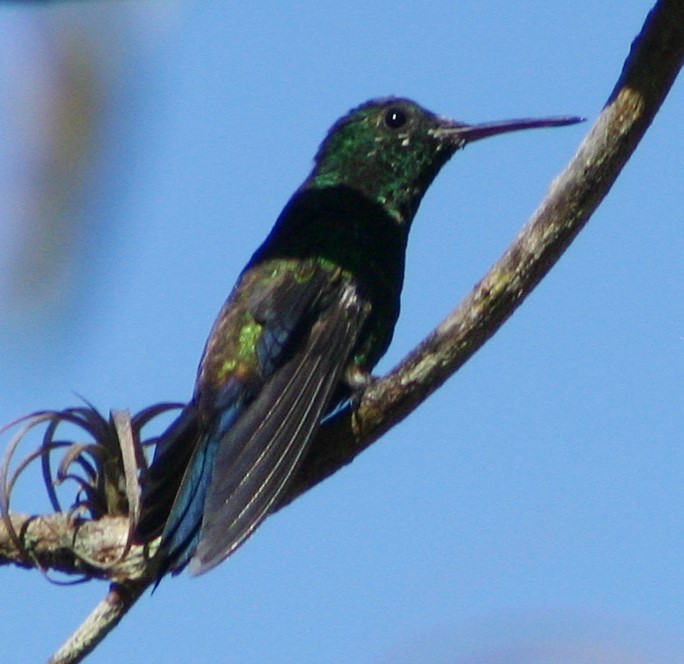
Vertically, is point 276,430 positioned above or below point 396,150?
below

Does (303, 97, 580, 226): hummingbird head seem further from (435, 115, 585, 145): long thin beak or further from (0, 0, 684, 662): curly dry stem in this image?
(0, 0, 684, 662): curly dry stem

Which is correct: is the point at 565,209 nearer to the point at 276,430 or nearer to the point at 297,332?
the point at 276,430

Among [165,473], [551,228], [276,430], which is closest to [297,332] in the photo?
[276,430]

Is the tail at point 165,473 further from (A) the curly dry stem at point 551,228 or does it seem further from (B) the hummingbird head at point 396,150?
(B) the hummingbird head at point 396,150

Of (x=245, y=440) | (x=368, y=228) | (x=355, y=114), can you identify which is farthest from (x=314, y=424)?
(x=355, y=114)

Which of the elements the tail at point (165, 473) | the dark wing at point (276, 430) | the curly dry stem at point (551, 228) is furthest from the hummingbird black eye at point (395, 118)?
the curly dry stem at point (551, 228)

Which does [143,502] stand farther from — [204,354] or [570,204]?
[570,204]
